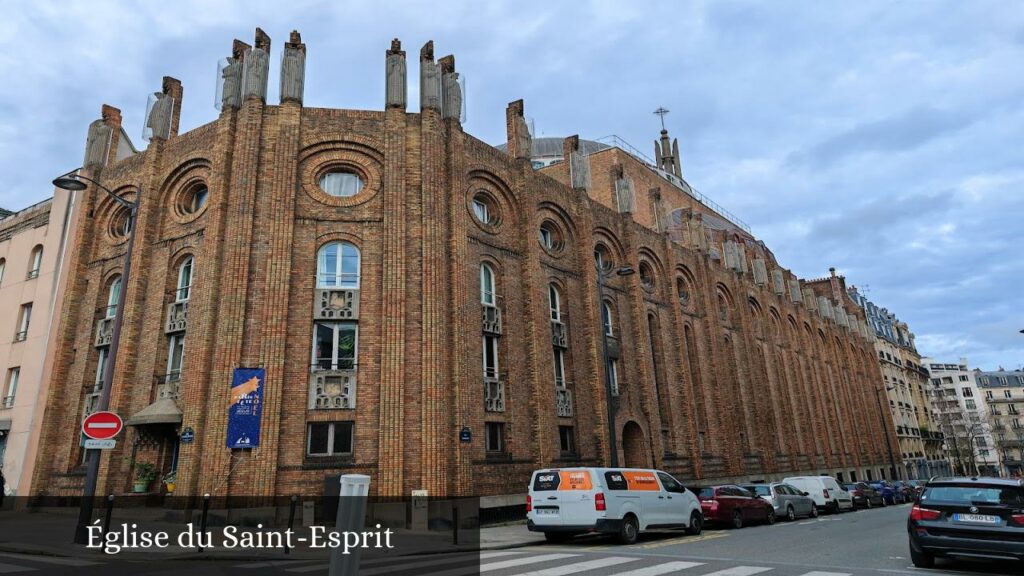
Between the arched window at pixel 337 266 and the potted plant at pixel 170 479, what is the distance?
6814mm

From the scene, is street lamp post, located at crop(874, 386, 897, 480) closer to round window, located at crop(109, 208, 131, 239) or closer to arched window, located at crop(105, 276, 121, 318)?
arched window, located at crop(105, 276, 121, 318)

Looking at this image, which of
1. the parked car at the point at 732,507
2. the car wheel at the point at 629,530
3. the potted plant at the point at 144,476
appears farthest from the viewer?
the potted plant at the point at 144,476

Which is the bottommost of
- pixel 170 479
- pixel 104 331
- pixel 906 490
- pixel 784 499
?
pixel 906 490

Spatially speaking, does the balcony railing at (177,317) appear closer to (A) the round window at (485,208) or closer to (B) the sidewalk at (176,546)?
(B) the sidewalk at (176,546)

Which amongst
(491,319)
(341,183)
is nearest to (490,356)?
(491,319)

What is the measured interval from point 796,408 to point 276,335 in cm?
3465

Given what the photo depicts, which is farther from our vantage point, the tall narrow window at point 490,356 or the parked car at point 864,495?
the parked car at point 864,495

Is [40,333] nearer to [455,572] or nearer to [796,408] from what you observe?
[455,572]

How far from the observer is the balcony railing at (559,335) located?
2345 centimetres

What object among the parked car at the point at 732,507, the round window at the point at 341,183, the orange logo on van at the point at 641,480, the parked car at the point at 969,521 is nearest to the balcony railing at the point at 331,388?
the round window at the point at 341,183

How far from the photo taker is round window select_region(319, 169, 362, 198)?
20156 mm

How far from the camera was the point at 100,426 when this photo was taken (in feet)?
39.4

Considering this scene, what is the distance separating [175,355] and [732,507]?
17.6m

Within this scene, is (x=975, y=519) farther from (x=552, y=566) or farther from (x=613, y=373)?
(x=613, y=373)
